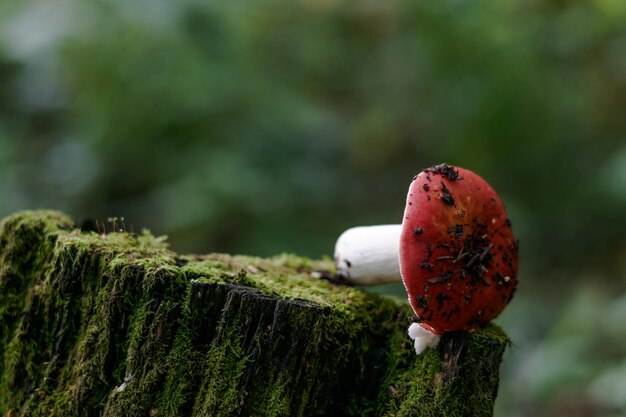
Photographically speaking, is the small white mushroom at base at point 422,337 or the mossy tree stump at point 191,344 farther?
the small white mushroom at base at point 422,337

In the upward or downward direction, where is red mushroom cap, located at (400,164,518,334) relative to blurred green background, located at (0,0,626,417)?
downward

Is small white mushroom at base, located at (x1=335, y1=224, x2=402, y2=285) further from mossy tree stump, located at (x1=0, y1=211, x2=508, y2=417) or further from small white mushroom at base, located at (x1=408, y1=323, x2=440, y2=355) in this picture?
small white mushroom at base, located at (x1=408, y1=323, x2=440, y2=355)

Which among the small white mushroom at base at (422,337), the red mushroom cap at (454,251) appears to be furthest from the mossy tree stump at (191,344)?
the red mushroom cap at (454,251)

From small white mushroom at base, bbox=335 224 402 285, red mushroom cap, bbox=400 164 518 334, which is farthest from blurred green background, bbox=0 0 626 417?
red mushroom cap, bbox=400 164 518 334

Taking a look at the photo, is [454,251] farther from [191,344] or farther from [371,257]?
[191,344]

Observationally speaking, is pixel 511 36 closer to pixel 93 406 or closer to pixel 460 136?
pixel 460 136

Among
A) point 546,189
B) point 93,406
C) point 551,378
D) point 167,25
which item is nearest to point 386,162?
point 546,189

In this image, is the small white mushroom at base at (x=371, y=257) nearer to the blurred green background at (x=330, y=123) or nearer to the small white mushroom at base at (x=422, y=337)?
the small white mushroom at base at (x=422, y=337)
